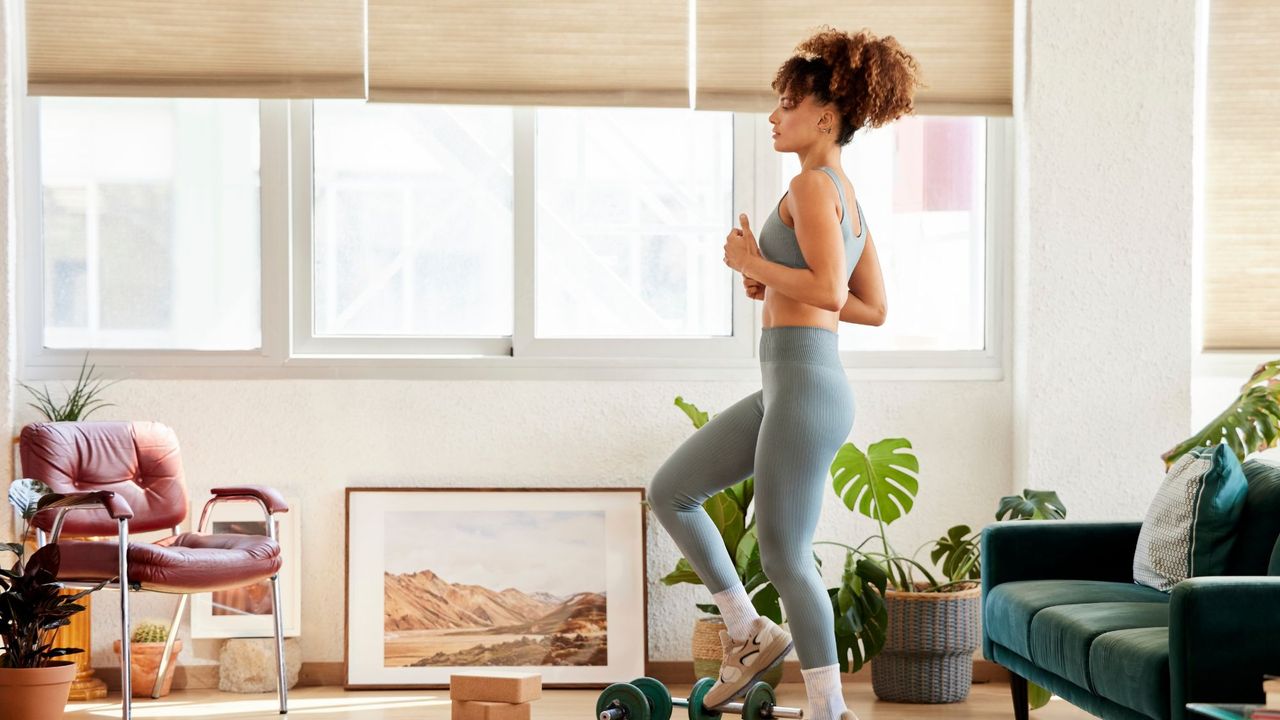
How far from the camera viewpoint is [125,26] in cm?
445

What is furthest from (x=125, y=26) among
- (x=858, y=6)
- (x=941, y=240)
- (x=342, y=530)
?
(x=941, y=240)

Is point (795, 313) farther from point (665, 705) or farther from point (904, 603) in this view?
point (904, 603)

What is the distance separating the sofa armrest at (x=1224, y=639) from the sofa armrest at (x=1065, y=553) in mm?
1215

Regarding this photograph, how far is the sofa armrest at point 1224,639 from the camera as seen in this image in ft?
7.78

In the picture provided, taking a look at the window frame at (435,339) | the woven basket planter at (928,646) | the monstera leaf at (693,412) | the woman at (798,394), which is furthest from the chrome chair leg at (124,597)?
the woven basket planter at (928,646)

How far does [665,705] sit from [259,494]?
151cm

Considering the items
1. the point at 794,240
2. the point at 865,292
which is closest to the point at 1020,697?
the point at 865,292

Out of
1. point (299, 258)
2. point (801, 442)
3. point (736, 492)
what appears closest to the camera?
point (801, 442)

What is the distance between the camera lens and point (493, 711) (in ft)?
10.9

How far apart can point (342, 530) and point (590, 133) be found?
161 centimetres

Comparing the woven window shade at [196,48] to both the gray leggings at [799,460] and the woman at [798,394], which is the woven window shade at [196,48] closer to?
the woman at [798,394]

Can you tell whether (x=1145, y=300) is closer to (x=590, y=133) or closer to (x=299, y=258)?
(x=590, y=133)

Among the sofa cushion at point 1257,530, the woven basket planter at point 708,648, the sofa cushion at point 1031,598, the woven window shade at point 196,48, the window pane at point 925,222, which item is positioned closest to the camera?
the sofa cushion at point 1257,530

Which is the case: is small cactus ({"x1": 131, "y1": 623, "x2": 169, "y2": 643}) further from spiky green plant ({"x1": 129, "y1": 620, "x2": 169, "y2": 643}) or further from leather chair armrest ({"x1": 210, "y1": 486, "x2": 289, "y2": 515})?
leather chair armrest ({"x1": 210, "y1": 486, "x2": 289, "y2": 515})
